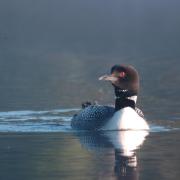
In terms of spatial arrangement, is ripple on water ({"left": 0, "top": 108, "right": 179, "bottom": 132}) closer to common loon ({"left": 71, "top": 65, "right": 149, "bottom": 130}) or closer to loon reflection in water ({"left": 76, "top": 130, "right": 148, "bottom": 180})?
common loon ({"left": 71, "top": 65, "right": 149, "bottom": 130})

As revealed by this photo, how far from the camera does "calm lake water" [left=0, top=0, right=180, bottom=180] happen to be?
45.5ft

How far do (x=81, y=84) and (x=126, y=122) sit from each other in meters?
9.81

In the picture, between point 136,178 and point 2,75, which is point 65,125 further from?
point 2,75

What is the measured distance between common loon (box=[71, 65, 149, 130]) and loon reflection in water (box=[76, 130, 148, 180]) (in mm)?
258

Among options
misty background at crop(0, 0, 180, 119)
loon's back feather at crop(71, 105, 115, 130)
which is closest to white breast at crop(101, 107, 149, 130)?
loon's back feather at crop(71, 105, 115, 130)

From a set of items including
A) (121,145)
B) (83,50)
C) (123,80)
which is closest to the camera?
(121,145)

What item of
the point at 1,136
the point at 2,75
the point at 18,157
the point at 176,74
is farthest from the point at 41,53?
the point at 18,157

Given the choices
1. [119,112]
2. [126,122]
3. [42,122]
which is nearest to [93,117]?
[119,112]

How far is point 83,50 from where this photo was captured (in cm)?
4012

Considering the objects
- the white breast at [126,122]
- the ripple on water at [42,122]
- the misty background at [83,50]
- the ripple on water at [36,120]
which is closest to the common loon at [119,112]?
the white breast at [126,122]

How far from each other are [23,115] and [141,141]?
14.1 ft

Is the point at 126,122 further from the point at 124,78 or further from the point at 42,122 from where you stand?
the point at 42,122

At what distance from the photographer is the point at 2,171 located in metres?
13.2

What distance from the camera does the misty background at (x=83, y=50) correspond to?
2430 cm
